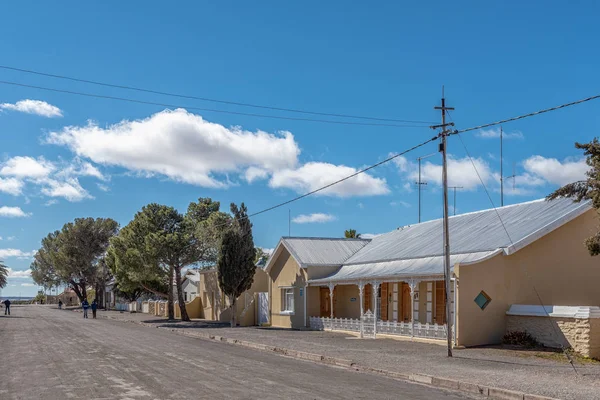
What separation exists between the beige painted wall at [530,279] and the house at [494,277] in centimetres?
3

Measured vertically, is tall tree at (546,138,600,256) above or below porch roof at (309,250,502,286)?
above

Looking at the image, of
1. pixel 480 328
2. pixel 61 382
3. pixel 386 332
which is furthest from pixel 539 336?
pixel 61 382

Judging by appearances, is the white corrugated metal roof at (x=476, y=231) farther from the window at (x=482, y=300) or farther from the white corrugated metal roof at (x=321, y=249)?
the window at (x=482, y=300)

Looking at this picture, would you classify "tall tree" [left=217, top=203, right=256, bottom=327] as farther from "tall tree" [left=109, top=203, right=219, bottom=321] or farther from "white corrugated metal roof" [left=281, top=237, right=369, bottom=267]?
"tall tree" [left=109, top=203, right=219, bottom=321]

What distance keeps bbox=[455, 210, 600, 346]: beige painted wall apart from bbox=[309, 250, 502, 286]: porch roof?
78cm

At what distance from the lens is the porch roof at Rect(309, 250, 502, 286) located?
2418cm

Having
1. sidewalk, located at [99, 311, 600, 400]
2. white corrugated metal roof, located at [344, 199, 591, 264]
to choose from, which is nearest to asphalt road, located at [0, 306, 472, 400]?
sidewalk, located at [99, 311, 600, 400]

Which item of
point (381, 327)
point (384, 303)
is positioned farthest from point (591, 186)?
point (384, 303)

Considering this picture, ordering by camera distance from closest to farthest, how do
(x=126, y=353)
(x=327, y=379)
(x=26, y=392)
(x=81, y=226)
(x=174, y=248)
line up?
(x=26, y=392) < (x=327, y=379) < (x=126, y=353) < (x=174, y=248) < (x=81, y=226)

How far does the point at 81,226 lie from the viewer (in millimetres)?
83500

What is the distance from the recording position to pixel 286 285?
123 feet

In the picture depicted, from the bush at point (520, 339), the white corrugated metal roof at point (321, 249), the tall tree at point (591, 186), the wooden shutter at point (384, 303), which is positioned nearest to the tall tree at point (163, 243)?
the white corrugated metal roof at point (321, 249)

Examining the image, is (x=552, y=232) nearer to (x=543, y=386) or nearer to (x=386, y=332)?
(x=386, y=332)

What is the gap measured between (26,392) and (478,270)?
51.5ft
